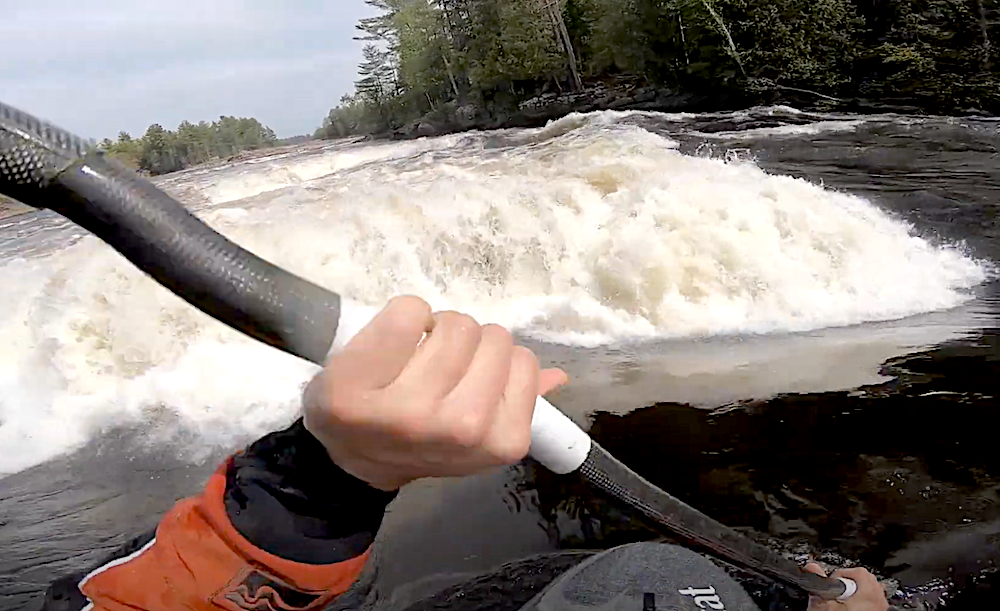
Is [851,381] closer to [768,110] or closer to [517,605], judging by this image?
[517,605]

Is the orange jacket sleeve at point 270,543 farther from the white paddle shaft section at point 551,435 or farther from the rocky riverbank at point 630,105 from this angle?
the rocky riverbank at point 630,105

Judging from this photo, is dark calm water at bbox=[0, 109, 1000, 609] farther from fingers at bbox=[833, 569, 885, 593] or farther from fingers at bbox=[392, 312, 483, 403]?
fingers at bbox=[392, 312, 483, 403]

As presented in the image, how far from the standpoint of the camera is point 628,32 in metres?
26.1

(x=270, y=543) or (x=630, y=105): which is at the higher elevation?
(x=630, y=105)

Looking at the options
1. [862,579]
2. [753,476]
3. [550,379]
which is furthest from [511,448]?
[753,476]

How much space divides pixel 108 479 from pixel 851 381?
383cm

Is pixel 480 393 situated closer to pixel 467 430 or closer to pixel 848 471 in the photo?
pixel 467 430

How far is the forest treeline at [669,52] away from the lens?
644 inches

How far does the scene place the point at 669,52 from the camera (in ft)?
79.9

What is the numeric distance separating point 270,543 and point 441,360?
1.18 feet

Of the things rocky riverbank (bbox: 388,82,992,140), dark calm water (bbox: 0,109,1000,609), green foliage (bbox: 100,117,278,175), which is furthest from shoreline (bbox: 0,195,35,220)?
rocky riverbank (bbox: 388,82,992,140)

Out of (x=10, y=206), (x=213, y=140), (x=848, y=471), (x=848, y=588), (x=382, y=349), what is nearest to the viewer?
(x=382, y=349)

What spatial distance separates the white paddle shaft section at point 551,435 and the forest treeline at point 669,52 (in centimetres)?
1642

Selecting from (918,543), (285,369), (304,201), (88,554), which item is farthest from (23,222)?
(918,543)
